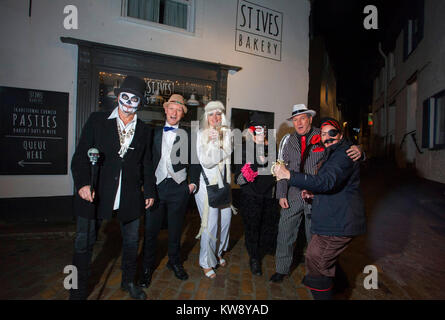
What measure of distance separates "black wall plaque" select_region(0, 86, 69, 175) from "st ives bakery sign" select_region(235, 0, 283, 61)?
493 centimetres

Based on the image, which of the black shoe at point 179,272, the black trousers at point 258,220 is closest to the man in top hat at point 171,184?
the black shoe at point 179,272

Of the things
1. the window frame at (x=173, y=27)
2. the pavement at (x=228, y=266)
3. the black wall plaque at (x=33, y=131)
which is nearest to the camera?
the pavement at (x=228, y=266)

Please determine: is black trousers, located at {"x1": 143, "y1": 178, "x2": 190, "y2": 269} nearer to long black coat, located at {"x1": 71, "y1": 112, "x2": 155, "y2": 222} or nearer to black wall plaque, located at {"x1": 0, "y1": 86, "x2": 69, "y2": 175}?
long black coat, located at {"x1": 71, "y1": 112, "x2": 155, "y2": 222}

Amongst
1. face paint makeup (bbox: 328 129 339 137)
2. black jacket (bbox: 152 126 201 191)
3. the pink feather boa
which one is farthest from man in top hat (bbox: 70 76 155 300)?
face paint makeup (bbox: 328 129 339 137)

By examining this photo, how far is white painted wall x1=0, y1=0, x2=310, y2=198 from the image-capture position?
16.3ft

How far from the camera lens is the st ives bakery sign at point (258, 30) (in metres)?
6.86

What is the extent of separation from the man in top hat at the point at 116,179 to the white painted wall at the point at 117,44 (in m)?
3.58

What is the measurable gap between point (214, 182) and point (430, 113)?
8974mm

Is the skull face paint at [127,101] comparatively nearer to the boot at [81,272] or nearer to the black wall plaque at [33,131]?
the boot at [81,272]

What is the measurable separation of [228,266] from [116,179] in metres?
2.15

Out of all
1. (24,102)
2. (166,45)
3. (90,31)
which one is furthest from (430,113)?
(24,102)

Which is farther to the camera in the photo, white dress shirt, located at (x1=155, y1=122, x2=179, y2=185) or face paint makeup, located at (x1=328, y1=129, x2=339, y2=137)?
white dress shirt, located at (x1=155, y1=122, x2=179, y2=185)

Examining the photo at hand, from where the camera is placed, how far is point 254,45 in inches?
280
